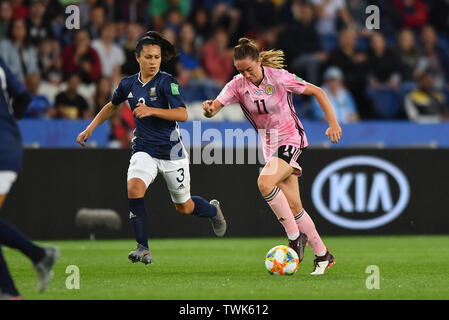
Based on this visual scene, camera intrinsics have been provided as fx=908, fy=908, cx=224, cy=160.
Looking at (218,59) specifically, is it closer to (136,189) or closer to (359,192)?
(359,192)

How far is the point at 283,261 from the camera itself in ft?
26.2

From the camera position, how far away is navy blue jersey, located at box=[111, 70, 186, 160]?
8781 millimetres

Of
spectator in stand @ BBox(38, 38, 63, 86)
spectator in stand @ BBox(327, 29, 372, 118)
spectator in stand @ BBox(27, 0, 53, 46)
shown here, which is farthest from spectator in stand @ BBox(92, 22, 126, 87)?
spectator in stand @ BBox(327, 29, 372, 118)

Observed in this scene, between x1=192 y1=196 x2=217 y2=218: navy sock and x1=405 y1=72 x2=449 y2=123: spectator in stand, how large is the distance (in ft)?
21.2

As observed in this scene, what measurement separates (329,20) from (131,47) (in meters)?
4.43

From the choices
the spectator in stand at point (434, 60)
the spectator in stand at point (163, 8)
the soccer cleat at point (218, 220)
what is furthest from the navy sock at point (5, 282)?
the spectator in stand at point (434, 60)

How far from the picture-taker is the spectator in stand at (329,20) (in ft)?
56.2

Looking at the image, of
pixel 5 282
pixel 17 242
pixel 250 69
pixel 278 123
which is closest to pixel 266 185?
pixel 278 123

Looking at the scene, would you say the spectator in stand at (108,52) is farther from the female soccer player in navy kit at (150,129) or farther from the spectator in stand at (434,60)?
the female soccer player in navy kit at (150,129)

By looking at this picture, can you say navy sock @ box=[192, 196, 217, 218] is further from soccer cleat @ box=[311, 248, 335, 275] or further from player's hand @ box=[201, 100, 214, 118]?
soccer cleat @ box=[311, 248, 335, 275]

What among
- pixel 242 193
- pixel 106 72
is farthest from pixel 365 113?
pixel 106 72

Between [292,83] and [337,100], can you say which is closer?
[292,83]
